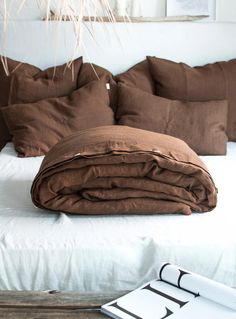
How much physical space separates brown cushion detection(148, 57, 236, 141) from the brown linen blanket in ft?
3.74

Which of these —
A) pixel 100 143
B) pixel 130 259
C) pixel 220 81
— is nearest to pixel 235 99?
pixel 220 81

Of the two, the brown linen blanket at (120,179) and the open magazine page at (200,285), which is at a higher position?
the brown linen blanket at (120,179)

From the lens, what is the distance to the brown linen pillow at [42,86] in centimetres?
262

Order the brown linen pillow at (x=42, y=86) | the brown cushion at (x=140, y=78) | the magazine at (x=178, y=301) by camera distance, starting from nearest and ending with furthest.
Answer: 1. the magazine at (x=178, y=301)
2. the brown linen pillow at (x=42, y=86)
3. the brown cushion at (x=140, y=78)

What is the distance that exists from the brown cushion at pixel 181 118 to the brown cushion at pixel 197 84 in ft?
0.28

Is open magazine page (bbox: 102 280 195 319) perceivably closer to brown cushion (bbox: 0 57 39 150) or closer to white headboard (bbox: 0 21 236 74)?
brown cushion (bbox: 0 57 39 150)

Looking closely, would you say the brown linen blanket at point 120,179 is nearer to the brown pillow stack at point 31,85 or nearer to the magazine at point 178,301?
the magazine at point 178,301

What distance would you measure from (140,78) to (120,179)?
1.30 meters

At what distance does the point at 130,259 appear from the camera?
1.39m

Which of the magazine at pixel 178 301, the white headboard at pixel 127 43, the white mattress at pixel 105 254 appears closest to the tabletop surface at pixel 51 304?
the magazine at pixel 178 301

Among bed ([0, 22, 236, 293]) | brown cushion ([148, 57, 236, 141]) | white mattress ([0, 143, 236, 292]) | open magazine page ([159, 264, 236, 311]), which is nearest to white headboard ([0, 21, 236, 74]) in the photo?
brown cushion ([148, 57, 236, 141])

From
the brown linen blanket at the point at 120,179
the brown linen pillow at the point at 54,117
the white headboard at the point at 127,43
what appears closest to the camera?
the brown linen blanket at the point at 120,179

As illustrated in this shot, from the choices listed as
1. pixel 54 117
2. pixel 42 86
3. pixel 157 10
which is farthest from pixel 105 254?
pixel 157 10

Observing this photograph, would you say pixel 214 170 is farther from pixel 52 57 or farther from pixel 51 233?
pixel 52 57
